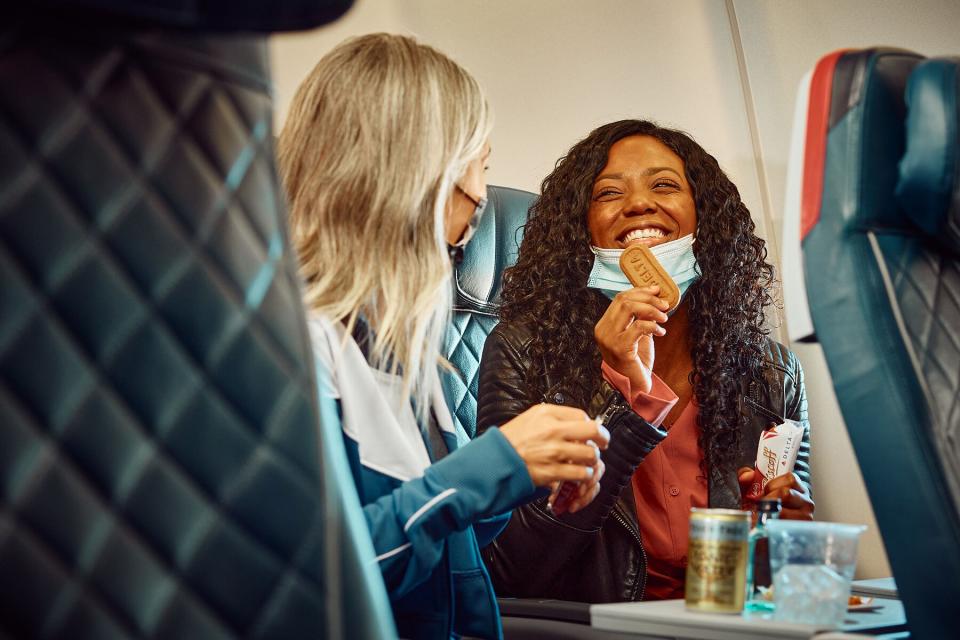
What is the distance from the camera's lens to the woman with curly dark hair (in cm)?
196

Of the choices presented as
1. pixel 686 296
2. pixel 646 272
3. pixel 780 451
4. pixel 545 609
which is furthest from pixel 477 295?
pixel 780 451

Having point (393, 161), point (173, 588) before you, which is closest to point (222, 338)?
point (173, 588)

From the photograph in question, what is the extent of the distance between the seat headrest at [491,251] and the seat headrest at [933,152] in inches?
48.6

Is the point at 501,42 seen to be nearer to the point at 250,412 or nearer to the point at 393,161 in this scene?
the point at 393,161

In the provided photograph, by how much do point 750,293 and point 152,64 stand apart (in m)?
2.09

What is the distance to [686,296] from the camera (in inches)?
97.1

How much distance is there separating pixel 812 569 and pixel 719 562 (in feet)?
0.38

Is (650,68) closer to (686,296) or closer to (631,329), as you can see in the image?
(686,296)

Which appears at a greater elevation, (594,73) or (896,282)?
(594,73)

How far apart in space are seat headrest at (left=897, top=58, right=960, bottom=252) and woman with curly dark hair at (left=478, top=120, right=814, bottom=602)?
0.68 m

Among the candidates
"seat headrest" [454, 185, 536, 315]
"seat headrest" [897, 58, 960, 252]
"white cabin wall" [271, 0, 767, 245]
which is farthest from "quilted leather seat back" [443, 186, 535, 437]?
"seat headrest" [897, 58, 960, 252]

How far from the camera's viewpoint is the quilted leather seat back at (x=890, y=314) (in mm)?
1096

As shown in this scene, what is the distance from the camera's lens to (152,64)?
624 millimetres

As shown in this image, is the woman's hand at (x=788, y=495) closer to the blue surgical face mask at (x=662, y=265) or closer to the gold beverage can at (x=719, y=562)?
the gold beverage can at (x=719, y=562)
